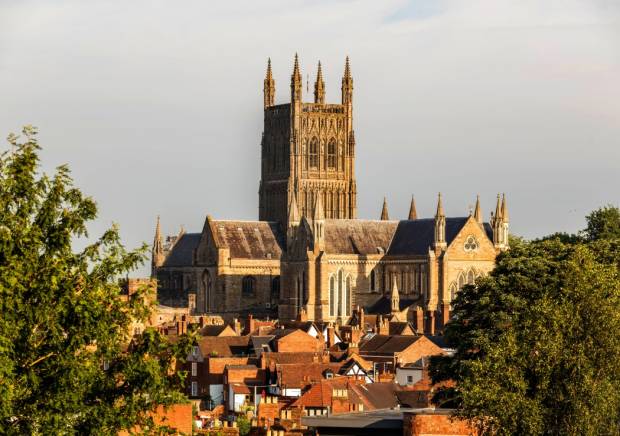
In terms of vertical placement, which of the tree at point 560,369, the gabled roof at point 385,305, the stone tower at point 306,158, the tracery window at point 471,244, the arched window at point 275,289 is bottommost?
the tree at point 560,369

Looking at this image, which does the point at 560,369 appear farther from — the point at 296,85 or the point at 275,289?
the point at 296,85

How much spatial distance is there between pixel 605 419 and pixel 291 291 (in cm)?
11441

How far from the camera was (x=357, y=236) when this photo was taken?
169250 mm

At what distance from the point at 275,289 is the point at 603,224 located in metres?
48.5

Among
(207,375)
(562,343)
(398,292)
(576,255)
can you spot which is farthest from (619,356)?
(398,292)

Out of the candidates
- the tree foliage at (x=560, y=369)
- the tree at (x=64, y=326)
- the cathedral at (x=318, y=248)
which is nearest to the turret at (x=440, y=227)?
the cathedral at (x=318, y=248)

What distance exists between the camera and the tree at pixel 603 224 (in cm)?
12244

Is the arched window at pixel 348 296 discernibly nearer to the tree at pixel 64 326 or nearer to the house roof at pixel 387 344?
the house roof at pixel 387 344

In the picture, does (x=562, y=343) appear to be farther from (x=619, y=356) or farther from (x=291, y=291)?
(x=291, y=291)

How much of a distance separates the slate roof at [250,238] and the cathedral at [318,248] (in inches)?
3.5

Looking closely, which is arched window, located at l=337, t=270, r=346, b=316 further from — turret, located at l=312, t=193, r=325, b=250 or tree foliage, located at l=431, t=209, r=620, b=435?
tree foliage, located at l=431, t=209, r=620, b=435

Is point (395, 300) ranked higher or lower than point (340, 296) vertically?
lower

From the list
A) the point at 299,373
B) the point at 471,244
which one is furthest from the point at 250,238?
the point at 299,373

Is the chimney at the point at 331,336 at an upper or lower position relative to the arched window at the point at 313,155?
lower
